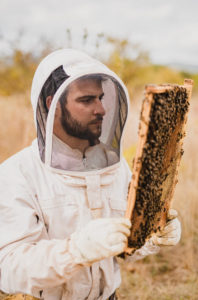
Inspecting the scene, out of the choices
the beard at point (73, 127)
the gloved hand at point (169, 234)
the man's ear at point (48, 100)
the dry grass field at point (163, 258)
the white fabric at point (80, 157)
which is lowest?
the dry grass field at point (163, 258)

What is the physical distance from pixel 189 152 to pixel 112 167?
637cm

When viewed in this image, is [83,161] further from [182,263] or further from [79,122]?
[182,263]

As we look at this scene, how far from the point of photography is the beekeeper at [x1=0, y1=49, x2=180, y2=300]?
77.3 inches

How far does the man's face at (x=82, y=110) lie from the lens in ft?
7.79

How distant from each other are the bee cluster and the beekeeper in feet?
0.70

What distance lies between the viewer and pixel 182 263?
513 cm

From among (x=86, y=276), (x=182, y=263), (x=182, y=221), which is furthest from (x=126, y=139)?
(x=86, y=276)

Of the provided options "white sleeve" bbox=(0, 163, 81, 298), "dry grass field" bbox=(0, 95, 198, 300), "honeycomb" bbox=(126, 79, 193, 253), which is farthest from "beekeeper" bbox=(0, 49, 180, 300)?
"dry grass field" bbox=(0, 95, 198, 300)

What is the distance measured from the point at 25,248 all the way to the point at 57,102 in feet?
3.66

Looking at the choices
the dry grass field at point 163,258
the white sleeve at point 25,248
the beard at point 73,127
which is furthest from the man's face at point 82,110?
the dry grass field at point 163,258

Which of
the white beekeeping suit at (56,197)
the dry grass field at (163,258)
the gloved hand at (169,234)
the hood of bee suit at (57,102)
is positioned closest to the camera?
the white beekeeping suit at (56,197)

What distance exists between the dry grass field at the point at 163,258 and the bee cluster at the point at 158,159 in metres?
2.09

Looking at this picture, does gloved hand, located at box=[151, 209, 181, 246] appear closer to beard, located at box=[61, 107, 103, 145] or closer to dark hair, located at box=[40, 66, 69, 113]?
beard, located at box=[61, 107, 103, 145]

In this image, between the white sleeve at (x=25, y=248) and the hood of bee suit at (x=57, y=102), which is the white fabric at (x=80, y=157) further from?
the white sleeve at (x=25, y=248)
